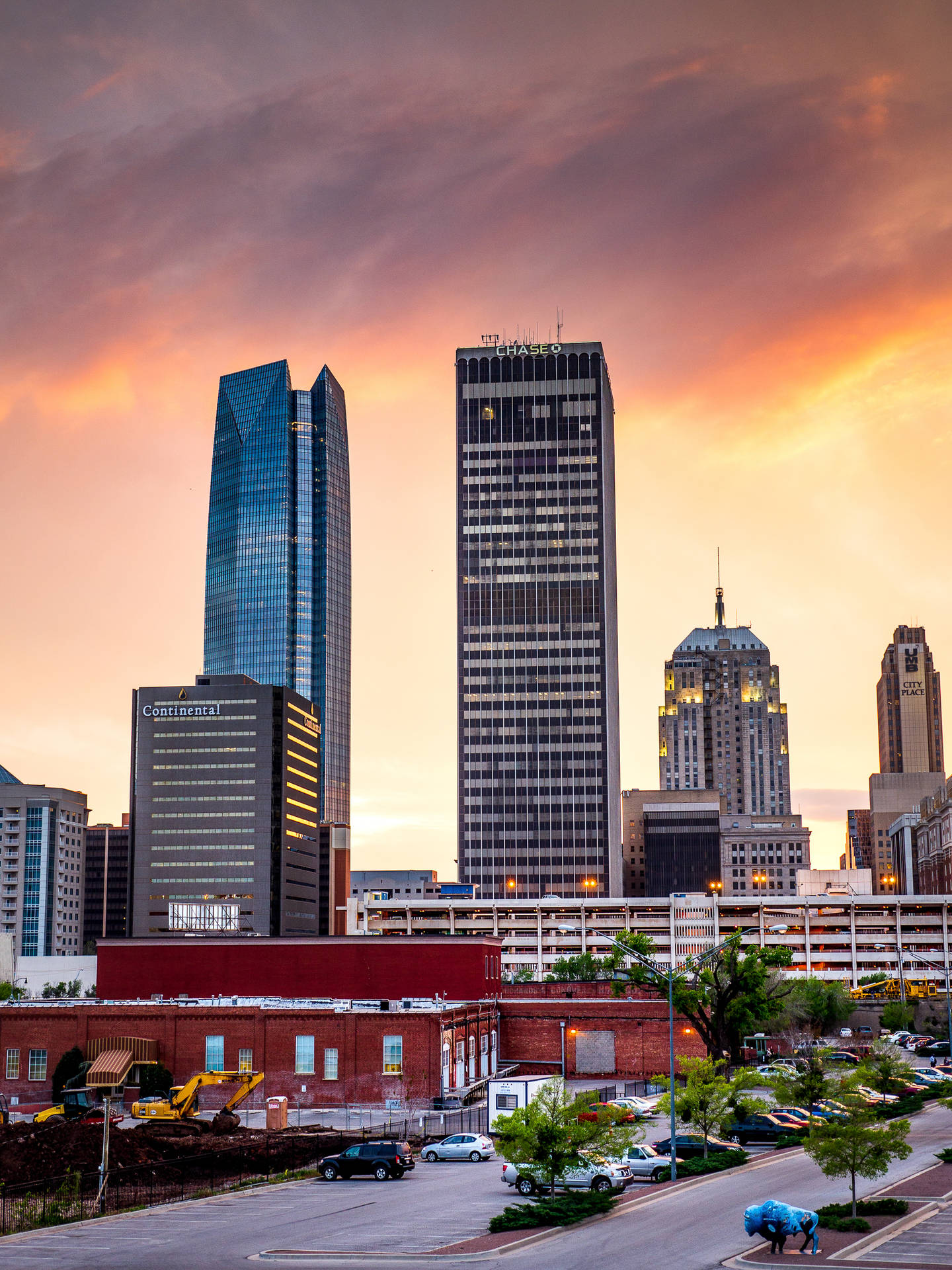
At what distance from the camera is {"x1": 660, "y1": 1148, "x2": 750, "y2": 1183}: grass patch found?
190 feet

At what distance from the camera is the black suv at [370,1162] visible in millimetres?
60375

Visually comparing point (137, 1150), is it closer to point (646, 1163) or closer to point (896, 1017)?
point (646, 1163)

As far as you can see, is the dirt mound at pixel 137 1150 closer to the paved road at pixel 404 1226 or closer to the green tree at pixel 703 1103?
the paved road at pixel 404 1226

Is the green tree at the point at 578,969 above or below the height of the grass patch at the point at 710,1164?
below

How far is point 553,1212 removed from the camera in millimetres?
47406

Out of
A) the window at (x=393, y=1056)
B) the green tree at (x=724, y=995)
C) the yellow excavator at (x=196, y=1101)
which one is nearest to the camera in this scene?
the yellow excavator at (x=196, y=1101)

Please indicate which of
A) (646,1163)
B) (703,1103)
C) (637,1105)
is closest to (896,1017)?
(637,1105)

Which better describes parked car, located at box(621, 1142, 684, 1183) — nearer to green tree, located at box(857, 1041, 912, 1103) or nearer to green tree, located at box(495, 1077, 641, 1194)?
green tree, located at box(495, 1077, 641, 1194)

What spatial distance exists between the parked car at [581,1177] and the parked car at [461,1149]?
31.2ft

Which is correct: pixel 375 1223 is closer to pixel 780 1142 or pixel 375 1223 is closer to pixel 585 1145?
pixel 585 1145

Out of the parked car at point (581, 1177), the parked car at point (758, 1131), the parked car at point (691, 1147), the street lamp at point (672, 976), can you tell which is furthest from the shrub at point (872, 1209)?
the parked car at point (758, 1131)

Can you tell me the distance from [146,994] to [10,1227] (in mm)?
53370

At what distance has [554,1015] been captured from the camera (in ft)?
334

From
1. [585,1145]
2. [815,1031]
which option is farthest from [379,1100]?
[815,1031]
